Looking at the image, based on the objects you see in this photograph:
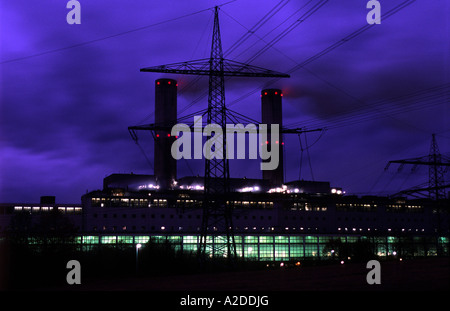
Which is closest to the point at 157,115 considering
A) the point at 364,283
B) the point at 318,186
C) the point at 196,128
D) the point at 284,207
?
the point at 284,207

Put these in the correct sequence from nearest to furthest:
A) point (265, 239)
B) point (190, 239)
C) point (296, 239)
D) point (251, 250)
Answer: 1. point (251, 250)
2. point (190, 239)
3. point (265, 239)
4. point (296, 239)

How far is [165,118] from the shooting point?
127m

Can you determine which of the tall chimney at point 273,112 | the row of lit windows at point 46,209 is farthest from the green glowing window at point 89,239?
the tall chimney at point 273,112

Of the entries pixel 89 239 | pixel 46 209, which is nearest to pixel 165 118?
pixel 46 209

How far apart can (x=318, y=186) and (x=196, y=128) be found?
9162 centimetres

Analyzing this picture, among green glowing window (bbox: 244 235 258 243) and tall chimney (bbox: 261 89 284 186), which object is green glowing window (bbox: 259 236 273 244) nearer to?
green glowing window (bbox: 244 235 258 243)

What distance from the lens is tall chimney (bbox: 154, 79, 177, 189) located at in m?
128

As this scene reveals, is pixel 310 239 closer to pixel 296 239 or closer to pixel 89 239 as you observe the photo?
pixel 296 239

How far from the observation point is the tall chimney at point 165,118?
12829cm

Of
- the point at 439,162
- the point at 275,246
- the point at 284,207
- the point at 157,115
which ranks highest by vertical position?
the point at 157,115

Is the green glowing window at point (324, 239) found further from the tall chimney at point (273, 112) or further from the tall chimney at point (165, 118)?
the tall chimney at point (165, 118)
